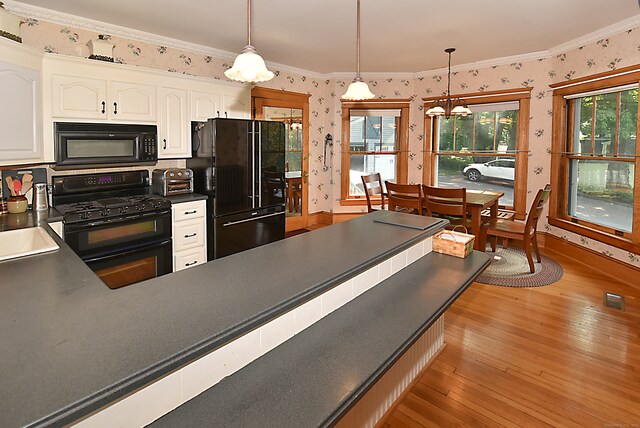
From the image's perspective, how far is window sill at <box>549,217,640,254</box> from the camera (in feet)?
12.6

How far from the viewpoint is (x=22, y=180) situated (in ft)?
10.5

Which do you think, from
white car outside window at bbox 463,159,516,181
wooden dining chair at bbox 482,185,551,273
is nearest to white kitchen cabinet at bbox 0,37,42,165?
wooden dining chair at bbox 482,185,551,273

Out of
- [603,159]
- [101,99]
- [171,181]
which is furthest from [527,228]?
[101,99]

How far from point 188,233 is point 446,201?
2723 millimetres

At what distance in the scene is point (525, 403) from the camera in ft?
6.95

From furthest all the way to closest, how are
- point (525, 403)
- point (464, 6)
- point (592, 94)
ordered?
1. point (592, 94)
2. point (464, 6)
3. point (525, 403)

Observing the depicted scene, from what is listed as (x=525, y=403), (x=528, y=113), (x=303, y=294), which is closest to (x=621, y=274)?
(x=528, y=113)

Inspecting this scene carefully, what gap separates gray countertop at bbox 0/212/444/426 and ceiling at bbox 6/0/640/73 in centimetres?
247

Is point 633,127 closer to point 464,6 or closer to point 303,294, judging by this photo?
point 464,6

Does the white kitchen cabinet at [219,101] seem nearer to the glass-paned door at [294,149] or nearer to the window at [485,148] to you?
the glass-paned door at [294,149]

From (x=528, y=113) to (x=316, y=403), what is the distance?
17.4ft

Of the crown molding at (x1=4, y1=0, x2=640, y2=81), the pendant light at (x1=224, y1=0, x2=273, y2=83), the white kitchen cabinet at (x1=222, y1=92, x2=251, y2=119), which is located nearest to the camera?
the pendant light at (x1=224, y1=0, x2=273, y2=83)

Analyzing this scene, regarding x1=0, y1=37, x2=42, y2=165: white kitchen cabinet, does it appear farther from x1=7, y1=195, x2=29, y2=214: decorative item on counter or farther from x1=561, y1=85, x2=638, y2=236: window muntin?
x1=561, y1=85, x2=638, y2=236: window muntin

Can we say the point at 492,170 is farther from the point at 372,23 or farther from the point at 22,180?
the point at 22,180
